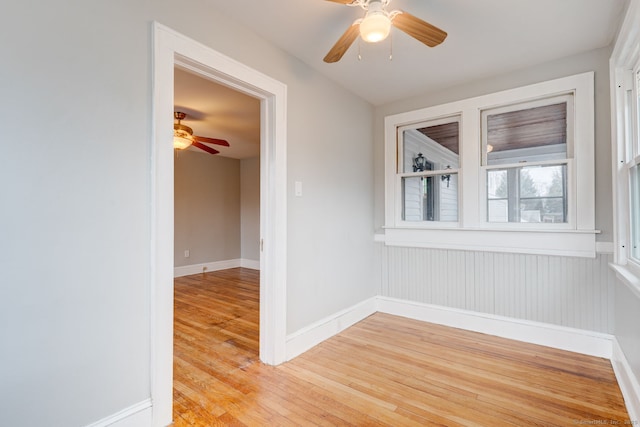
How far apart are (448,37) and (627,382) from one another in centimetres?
258

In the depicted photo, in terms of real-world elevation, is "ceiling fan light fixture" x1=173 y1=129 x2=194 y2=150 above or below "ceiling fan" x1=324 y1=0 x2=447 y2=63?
below

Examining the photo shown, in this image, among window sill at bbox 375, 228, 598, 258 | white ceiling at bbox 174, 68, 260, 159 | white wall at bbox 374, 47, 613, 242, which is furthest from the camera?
white ceiling at bbox 174, 68, 260, 159

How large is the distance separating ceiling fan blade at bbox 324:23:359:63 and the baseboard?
5068 mm

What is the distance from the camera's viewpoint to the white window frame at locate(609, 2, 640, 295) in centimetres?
203

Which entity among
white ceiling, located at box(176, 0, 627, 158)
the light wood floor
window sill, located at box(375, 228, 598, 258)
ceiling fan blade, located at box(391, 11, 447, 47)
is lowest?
the light wood floor

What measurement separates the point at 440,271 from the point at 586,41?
2308 millimetres

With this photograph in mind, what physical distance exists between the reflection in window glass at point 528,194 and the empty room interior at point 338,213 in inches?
0.8

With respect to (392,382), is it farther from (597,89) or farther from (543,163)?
(597,89)

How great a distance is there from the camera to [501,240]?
2975 mm

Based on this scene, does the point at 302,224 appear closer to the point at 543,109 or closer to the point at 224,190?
the point at 543,109

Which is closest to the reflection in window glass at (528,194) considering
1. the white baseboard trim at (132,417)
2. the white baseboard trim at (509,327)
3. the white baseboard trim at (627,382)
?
the white baseboard trim at (509,327)

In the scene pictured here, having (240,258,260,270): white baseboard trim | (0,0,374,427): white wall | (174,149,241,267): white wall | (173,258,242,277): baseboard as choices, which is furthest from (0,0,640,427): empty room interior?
(240,258,260,270): white baseboard trim

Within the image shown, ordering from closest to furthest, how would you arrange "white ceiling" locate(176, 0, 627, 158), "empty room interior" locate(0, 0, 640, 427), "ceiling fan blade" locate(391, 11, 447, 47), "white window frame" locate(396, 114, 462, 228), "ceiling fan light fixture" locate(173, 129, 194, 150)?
"empty room interior" locate(0, 0, 640, 427) < "ceiling fan blade" locate(391, 11, 447, 47) < "white ceiling" locate(176, 0, 627, 158) < "white window frame" locate(396, 114, 462, 228) < "ceiling fan light fixture" locate(173, 129, 194, 150)

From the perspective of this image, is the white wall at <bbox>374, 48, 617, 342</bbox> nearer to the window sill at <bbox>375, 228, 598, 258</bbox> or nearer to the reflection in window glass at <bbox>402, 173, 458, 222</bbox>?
the window sill at <bbox>375, 228, 598, 258</bbox>
